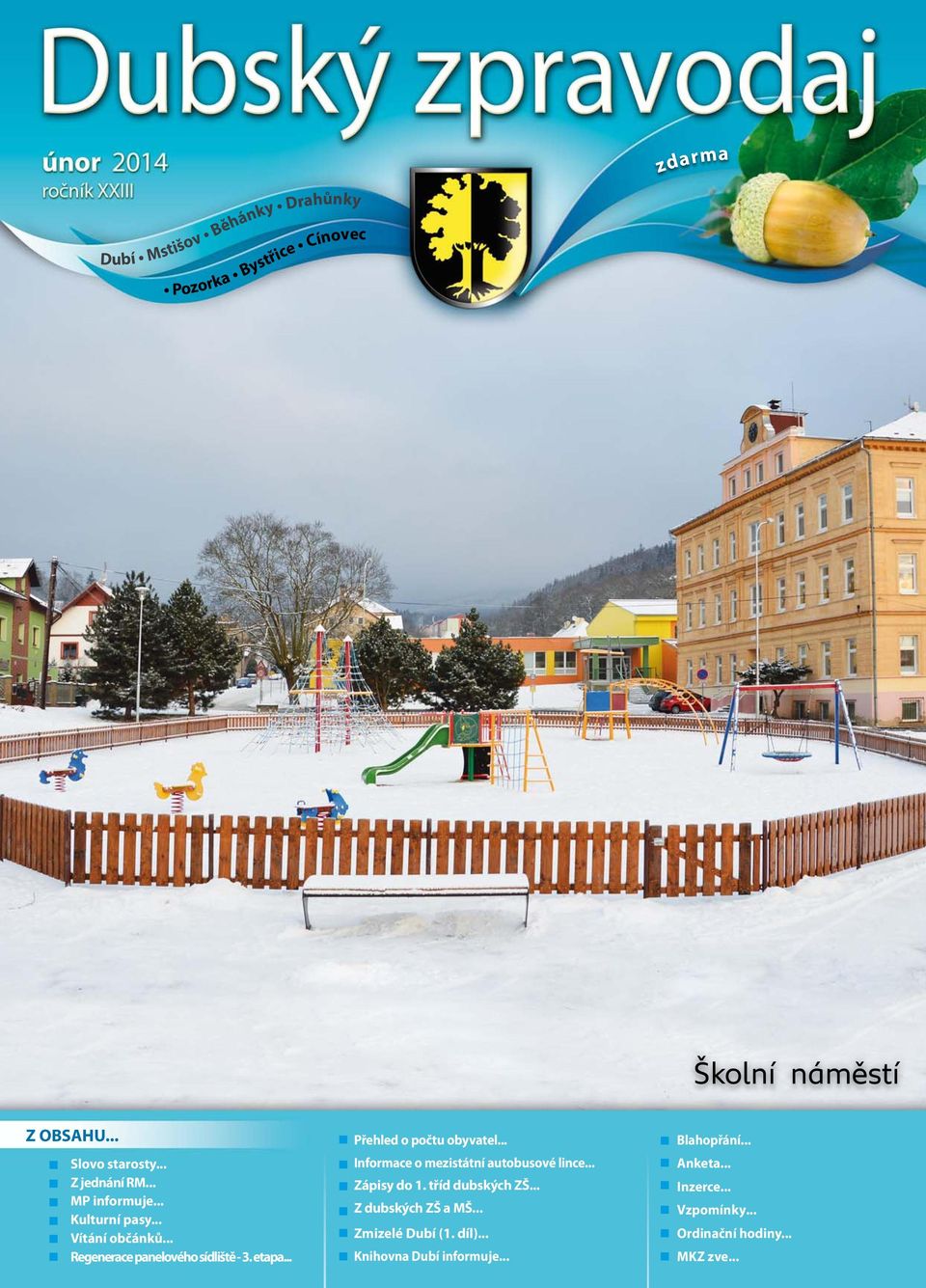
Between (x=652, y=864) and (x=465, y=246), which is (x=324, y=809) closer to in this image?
(x=652, y=864)

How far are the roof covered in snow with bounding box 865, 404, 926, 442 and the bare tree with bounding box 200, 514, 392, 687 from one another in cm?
2674

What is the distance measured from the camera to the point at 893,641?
30781 mm

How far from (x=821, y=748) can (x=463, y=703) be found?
19852mm

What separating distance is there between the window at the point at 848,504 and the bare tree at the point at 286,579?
24589 mm

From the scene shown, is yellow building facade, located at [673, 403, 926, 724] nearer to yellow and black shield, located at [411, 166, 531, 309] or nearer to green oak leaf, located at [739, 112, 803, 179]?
green oak leaf, located at [739, 112, 803, 179]

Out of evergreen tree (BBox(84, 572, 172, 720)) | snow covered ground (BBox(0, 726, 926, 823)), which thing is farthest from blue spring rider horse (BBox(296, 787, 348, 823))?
evergreen tree (BBox(84, 572, 172, 720))

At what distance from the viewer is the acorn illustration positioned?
675cm

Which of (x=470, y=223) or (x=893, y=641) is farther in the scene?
(x=893, y=641)

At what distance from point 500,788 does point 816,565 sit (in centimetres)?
2341

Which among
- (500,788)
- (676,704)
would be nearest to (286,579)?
(676,704)

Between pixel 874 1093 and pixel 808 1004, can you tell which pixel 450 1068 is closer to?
pixel 874 1093

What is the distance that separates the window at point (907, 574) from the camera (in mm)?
30641

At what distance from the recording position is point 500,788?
62.0 ft
